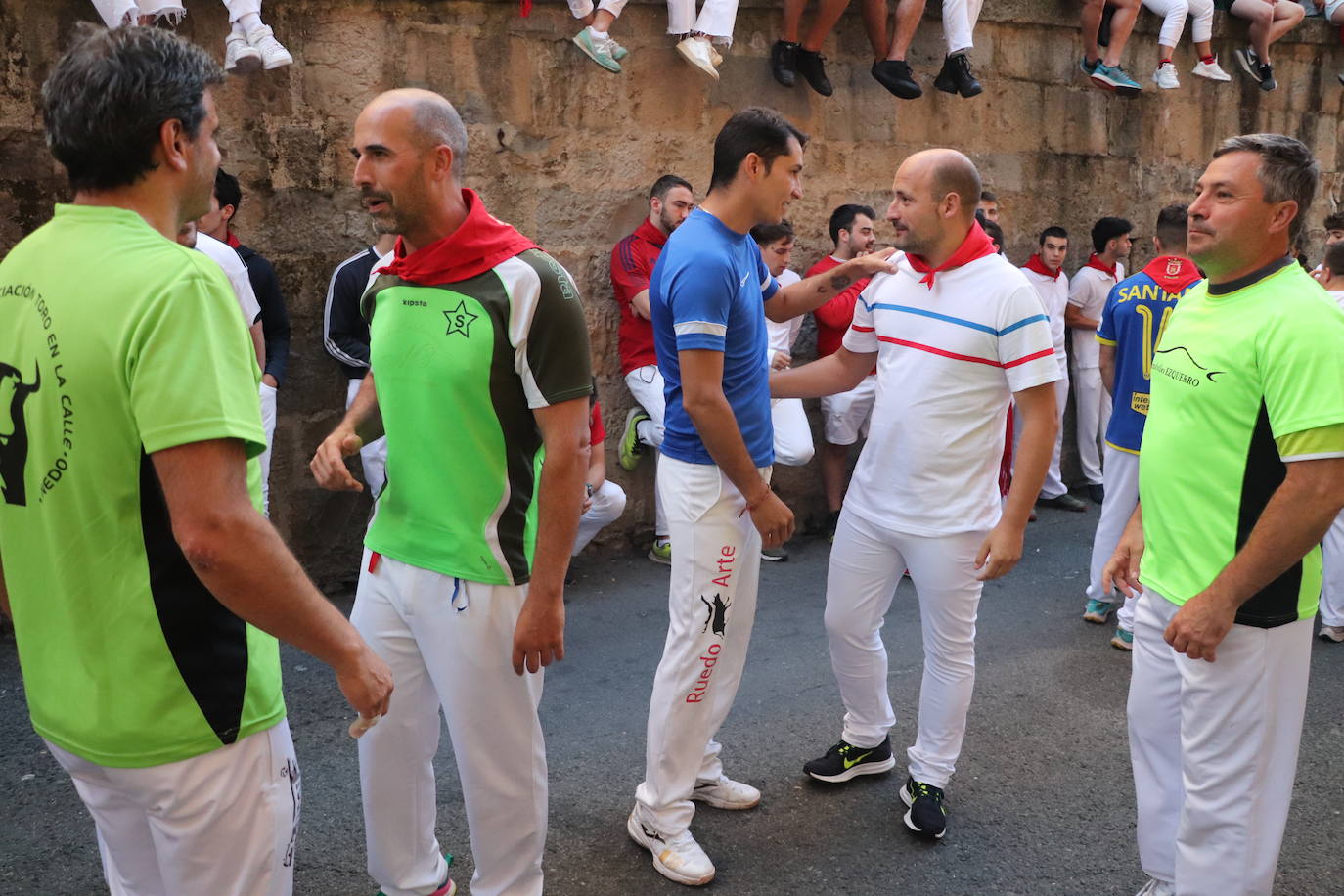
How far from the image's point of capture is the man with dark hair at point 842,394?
289 inches

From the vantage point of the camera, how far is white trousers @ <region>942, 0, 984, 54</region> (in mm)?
7758

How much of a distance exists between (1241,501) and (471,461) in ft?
5.94

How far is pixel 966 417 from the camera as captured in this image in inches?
143

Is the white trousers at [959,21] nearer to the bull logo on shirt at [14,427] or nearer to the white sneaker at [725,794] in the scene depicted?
the white sneaker at [725,794]

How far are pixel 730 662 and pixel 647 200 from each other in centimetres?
396

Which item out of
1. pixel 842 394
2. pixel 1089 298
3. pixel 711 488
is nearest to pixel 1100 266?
pixel 1089 298

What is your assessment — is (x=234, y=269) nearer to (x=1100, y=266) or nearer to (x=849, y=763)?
(x=849, y=763)

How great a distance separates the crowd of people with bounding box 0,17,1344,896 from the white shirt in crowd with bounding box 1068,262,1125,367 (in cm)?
521

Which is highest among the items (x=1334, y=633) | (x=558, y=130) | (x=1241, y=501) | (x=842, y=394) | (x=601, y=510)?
(x=558, y=130)

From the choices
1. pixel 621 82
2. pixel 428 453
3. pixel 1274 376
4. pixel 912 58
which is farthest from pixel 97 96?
pixel 912 58

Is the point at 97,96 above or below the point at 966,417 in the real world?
above

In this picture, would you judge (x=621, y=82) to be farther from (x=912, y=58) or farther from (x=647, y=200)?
(x=912, y=58)

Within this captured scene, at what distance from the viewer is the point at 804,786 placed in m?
4.08

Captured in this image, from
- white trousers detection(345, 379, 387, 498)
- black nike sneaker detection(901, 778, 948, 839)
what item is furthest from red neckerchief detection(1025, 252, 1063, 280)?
black nike sneaker detection(901, 778, 948, 839)
